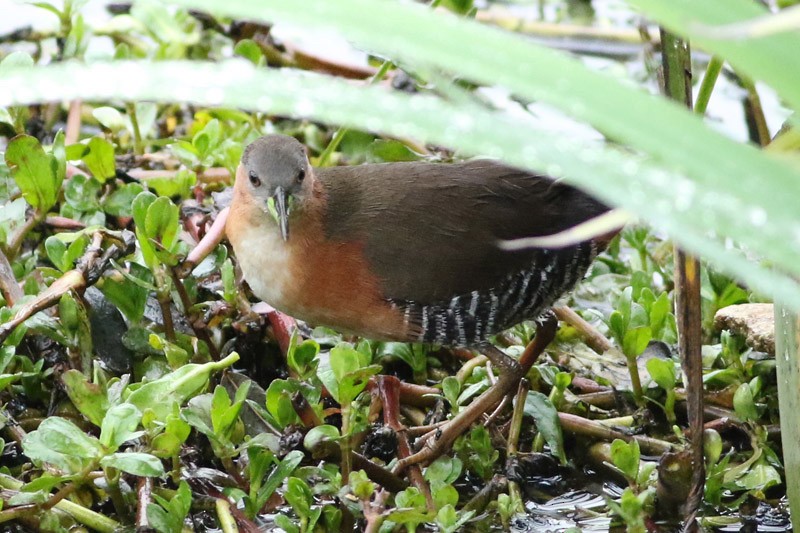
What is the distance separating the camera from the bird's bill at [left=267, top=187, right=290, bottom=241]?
3131mm

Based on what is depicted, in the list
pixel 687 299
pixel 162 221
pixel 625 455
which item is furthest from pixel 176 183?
pixel 687 299

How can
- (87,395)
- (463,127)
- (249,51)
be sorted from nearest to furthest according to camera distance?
(463,127) < (87,395) < (249,51)

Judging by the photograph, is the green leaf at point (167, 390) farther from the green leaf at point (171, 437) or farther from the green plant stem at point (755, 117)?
the green plant stem at point (755, 117)

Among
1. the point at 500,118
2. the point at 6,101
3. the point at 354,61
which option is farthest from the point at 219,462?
the point at 354,61

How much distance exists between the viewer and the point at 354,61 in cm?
514

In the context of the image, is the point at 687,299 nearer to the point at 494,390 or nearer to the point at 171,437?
the point at 494,390

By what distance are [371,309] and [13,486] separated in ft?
3.51

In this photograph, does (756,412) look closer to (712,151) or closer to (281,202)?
(281,202)

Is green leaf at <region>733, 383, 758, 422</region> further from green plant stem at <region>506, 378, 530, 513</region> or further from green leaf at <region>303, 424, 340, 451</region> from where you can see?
green leaf at <region>303, 424, 340, 451</region>

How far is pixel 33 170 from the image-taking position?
3.18 meters

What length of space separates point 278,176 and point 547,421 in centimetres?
104

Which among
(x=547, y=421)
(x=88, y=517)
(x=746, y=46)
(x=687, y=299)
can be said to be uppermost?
(x=746, y=46)

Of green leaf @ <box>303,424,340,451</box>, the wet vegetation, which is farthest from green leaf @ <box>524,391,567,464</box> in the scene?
green leaf @ <box>303,424,340,451</box>

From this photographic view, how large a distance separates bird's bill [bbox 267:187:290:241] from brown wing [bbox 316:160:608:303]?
157 millimetres
